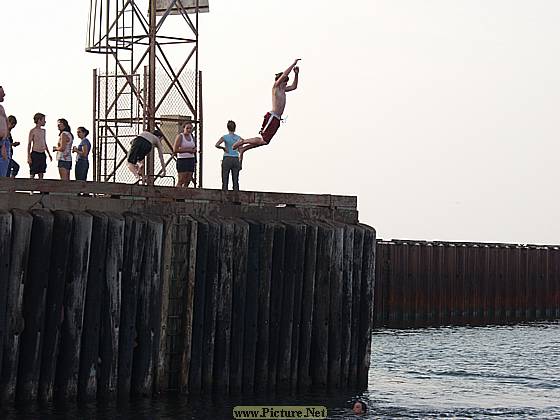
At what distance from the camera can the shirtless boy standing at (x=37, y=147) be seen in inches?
1104

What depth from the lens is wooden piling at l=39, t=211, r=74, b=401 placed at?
22.3 m

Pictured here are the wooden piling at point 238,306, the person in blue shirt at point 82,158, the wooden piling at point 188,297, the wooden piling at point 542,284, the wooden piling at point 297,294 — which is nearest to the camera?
the wooden piling at point 188,297

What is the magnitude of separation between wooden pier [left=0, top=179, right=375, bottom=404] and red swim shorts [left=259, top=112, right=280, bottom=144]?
4.16ft

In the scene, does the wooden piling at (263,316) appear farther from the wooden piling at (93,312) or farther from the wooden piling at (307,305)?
the wooden piling at (93,312)

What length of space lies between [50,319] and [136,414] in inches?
75.7

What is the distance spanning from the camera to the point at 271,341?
83.9ft

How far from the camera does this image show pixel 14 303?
2198 centimetres

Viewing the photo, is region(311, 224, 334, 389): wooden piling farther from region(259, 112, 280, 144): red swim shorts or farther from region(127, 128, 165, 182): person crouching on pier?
region(127, 128, 165, 182): person crouching on pier

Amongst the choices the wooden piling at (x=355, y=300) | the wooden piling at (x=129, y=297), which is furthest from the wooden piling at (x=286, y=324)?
the wooden piling at (x=129, y=297)

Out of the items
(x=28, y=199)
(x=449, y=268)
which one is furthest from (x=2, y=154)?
(x=449, y=268)

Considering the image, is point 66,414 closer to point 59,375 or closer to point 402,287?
point 59,375

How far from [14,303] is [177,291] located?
3.29 meters

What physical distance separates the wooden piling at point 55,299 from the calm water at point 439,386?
462 millimetres

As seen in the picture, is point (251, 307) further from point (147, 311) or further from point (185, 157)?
point (185, 157)
